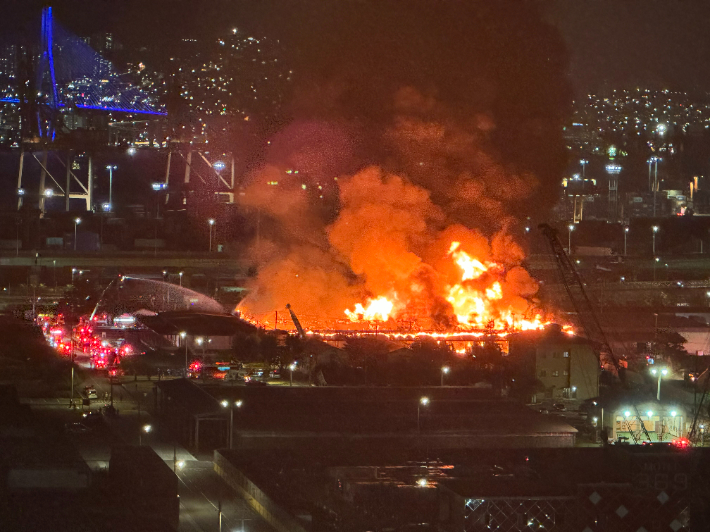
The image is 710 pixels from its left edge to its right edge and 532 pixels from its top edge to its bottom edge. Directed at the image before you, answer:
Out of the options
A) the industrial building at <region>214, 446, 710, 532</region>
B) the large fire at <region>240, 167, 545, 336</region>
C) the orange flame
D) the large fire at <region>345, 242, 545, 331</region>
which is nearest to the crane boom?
the large fire at <region>240, 167, 545, 336</region>

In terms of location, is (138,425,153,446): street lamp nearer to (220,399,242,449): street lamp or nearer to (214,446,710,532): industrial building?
(220,399,242,449): street lamp

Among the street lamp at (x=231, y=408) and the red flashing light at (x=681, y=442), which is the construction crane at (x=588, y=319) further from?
the street lamp at (x=231, y=408)

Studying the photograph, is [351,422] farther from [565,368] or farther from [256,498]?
[565,368]

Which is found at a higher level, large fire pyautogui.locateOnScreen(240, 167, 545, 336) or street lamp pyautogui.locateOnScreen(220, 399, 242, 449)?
large fire pyautogui.locateOnScreen(240, 167, 545, 336)

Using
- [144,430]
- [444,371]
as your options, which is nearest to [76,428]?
[144,430]

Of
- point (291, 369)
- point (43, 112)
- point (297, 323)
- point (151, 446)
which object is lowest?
point (151, 446)

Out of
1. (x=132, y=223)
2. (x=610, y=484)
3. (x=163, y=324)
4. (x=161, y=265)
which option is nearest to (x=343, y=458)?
(x=610, y=484)
